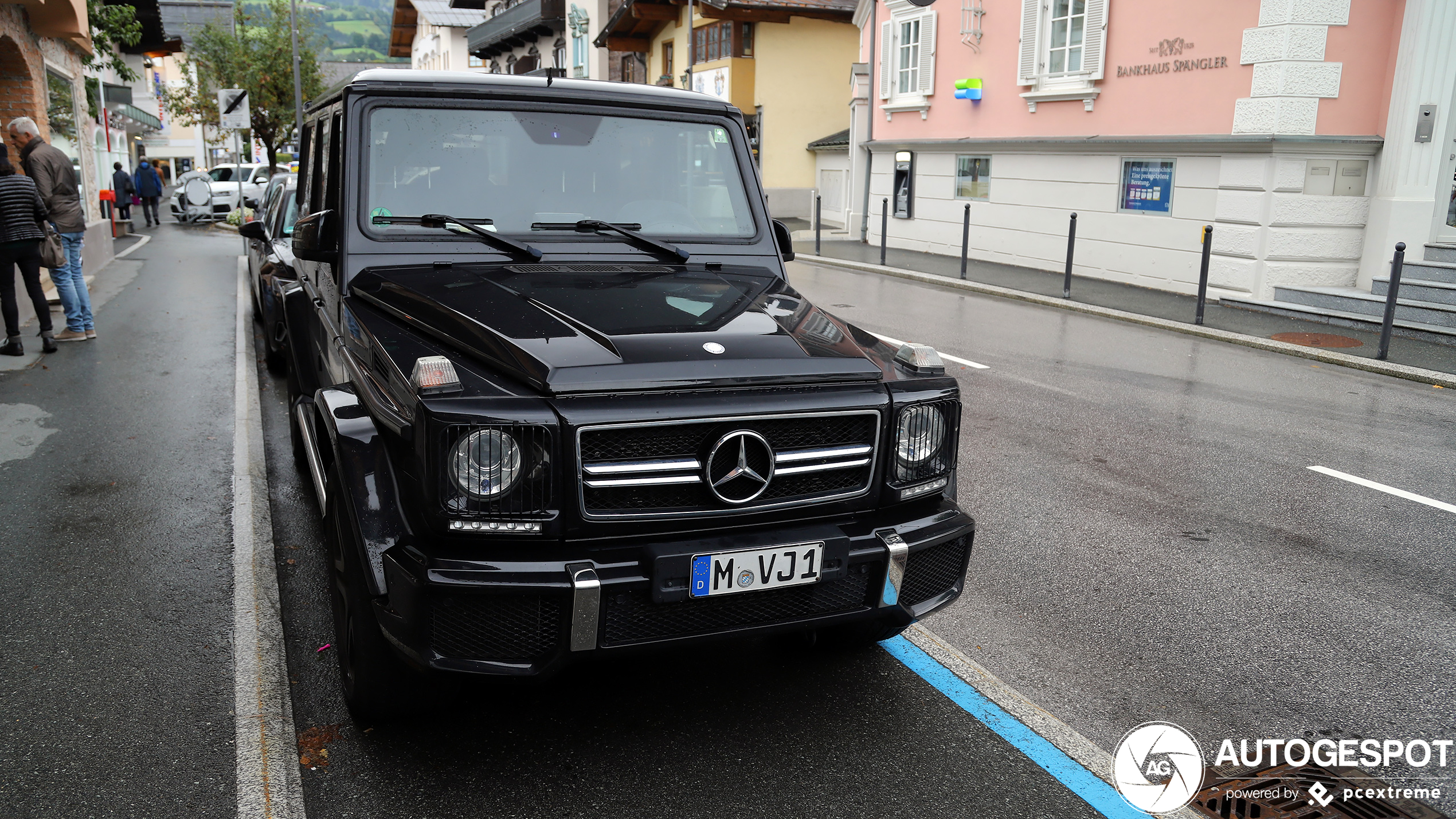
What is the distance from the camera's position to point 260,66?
1713 inches

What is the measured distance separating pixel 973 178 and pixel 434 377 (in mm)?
19382

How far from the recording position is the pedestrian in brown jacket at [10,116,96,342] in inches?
392

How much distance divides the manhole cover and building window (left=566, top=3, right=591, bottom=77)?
37121 millimetres

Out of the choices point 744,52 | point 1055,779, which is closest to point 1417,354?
point 1055,779

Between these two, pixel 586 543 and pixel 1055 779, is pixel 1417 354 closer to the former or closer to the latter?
pixel 1055 779

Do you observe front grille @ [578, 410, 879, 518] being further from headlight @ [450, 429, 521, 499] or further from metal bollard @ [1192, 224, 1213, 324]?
metal bollard @ [1192, 224, 1213, 324]

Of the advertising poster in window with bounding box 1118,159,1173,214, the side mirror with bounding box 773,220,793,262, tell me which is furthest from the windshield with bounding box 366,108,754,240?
the advertising poster in window with bounding box 1118,159,1173,214

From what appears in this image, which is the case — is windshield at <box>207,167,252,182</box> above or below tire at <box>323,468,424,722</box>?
above

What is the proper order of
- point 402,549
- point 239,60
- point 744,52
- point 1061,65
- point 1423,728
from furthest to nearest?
point 239,60 → point 744,52 → point 1061,65 → point 1423,728 → point 402,549

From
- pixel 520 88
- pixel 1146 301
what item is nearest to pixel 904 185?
pixel 1146 301

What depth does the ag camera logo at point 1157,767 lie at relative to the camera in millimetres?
3160

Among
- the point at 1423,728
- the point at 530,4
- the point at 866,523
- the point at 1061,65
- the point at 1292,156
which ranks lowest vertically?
the point at 1423,728

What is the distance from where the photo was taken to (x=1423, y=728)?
11.7 ft

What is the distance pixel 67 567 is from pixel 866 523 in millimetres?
3689
